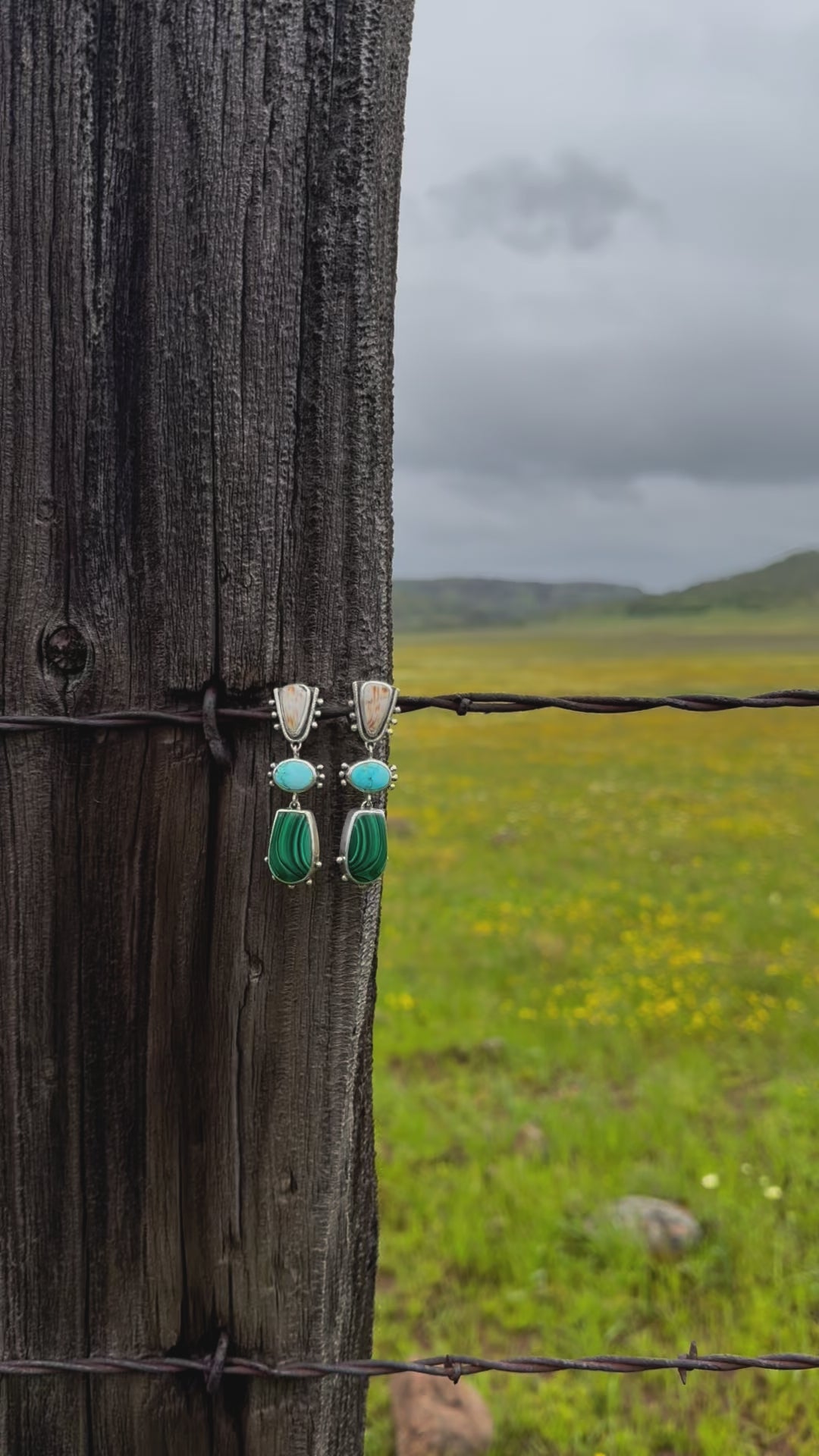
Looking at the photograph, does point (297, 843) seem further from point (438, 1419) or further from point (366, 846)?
point (438, 1419)

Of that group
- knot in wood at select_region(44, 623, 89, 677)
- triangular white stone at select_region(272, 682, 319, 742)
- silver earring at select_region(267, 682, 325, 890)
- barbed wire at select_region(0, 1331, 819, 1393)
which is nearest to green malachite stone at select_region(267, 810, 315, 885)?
silver earring at select_region(267, 682, 325, 890)

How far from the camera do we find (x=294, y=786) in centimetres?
127

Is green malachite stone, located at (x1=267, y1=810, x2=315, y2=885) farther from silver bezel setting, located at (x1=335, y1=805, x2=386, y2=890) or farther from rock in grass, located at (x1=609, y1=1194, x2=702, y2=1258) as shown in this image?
rock in grass, located at (x1=609, y1=1194, x2=702, y2=1258)

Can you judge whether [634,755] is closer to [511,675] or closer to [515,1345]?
[515,1345]

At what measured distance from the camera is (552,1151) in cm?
505

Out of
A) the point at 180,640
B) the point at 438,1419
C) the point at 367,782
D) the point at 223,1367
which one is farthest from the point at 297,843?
the point at 438,1419

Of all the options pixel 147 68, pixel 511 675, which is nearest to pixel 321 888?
pixel 147 68

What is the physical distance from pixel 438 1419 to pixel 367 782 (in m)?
3.02

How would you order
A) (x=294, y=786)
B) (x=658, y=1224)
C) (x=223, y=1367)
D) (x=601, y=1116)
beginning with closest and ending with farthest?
(x=294, y=786) → (x=223, y=1367) → (x=658, y=1224) → (x=601, y=1116)

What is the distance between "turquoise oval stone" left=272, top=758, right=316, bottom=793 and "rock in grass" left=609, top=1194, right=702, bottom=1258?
151 inches

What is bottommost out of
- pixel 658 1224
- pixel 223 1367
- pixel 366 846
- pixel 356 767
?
pixel 658 1224

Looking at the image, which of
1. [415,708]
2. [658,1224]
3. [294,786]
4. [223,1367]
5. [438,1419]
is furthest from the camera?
[658,1224]

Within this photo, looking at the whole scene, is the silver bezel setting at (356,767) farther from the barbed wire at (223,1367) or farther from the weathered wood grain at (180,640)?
the barbed wire at (223,1367)

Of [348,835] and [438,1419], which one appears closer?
[348,835]
